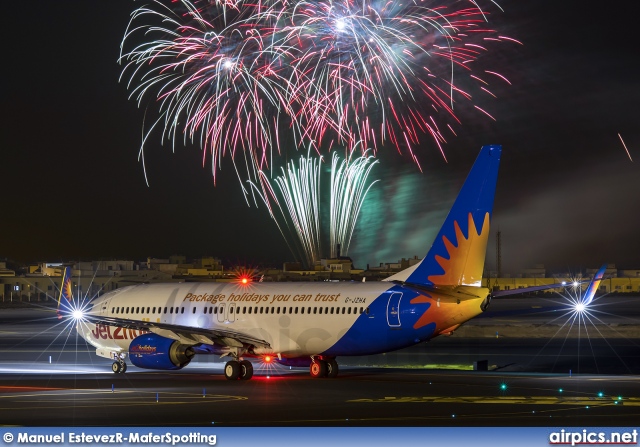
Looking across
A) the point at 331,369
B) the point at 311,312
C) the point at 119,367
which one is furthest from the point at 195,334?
the point at 331,369

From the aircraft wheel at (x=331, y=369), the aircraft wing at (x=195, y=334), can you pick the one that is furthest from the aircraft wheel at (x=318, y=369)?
the aircraft wing at (x=195, y=334)

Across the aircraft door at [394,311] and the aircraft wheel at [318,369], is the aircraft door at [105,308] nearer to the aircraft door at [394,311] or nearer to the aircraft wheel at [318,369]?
the aircraft wheel at [318,369]

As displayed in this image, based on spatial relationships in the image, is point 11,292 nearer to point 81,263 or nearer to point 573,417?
point 81,263

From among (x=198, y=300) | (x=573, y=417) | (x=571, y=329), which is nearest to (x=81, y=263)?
(x=571, y=329)

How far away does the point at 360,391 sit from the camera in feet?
106

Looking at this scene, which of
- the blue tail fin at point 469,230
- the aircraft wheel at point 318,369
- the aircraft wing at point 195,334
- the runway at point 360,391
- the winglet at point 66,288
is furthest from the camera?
the winglet at point 66,288

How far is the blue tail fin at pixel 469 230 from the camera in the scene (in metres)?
36.2

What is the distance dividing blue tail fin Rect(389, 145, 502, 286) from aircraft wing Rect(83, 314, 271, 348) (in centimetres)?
809

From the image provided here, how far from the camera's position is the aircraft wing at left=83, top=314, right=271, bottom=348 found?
132 ft

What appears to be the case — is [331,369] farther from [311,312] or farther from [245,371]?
[245,371]

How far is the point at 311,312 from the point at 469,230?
6923mm

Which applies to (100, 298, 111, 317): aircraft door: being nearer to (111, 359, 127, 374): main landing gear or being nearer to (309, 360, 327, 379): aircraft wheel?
(111, 359, 127, 374): main landing gear

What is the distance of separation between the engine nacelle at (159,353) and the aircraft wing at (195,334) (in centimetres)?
56

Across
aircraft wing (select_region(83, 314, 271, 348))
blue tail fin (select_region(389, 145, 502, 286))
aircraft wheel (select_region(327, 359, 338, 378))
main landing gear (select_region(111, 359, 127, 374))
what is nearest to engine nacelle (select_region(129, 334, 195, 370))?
aircraft wing (select_region(83, 314, 271, 348))
